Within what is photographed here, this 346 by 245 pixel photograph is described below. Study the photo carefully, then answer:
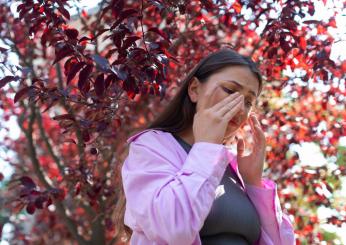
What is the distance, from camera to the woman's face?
200 cm

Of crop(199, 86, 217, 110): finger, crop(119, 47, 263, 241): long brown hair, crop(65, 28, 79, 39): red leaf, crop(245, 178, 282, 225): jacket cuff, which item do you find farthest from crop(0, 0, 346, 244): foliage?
crop(245, 178, 282, 225): jacket cuff

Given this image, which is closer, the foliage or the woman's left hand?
the woman's left hand

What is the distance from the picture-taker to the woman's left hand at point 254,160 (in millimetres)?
2199

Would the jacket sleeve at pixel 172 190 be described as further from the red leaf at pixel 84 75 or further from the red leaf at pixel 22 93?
the red leaf at pixel 22 93

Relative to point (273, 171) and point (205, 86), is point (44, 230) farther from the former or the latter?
point (205, 86)

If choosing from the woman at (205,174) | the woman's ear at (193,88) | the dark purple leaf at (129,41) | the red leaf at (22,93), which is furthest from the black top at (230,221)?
the red leaf at (22,93)

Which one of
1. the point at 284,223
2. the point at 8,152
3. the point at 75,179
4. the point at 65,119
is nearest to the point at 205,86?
the point at 284,223

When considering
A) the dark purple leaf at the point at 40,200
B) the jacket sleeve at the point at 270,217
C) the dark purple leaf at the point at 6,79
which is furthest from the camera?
the dark purple leaf at the point at 40,200

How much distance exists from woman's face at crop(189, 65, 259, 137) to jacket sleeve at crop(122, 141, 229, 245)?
0.83 feet

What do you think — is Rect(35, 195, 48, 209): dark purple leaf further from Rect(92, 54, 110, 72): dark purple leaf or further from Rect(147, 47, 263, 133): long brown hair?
Rect(92, 54, 110, 72): dark purple leaf

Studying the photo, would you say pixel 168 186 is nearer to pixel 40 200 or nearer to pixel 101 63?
pixel 101 63

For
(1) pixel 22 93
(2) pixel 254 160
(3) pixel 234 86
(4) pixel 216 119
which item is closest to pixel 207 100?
(3) pixel 234 86

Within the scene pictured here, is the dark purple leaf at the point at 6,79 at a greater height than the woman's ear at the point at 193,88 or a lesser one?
greater

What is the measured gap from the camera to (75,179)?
338 cm
